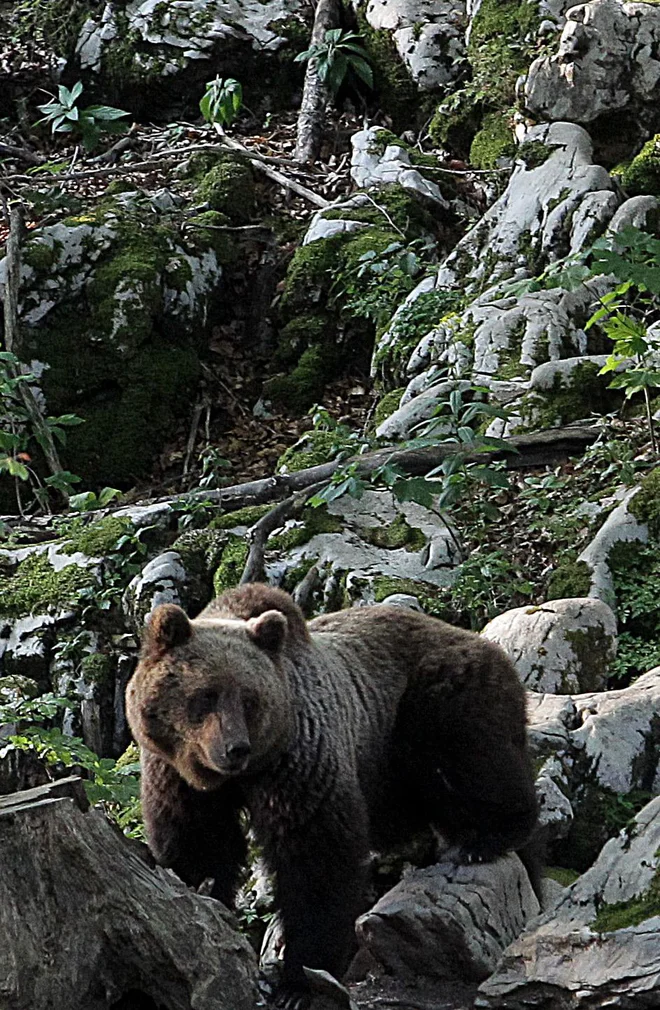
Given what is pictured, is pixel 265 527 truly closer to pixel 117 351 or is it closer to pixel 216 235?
pixel 117 351

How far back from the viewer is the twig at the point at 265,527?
7457mm

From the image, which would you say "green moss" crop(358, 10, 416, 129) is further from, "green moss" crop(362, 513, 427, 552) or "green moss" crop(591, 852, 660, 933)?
"green moss" crop(591, 852, 660, 933)

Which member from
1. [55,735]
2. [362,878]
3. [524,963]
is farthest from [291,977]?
[55,735]

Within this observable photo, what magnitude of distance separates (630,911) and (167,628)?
177cm

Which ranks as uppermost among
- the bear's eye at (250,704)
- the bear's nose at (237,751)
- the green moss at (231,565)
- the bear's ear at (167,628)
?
the bear's ear at (167,628)

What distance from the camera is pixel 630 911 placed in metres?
4.26

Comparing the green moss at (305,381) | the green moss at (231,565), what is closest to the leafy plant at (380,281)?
the green moss at (305,381)

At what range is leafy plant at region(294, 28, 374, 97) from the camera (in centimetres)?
1222

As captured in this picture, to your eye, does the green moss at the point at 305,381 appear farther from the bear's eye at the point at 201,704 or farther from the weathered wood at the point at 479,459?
the bear's eye at the point at 201,704

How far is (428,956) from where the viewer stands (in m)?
4.60

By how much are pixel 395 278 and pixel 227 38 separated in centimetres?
426

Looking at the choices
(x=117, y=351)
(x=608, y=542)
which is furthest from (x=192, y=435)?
(x=608, y=542)

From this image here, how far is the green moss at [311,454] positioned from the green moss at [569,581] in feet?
6.03

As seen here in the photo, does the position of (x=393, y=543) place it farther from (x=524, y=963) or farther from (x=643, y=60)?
(x=643, y=60)
